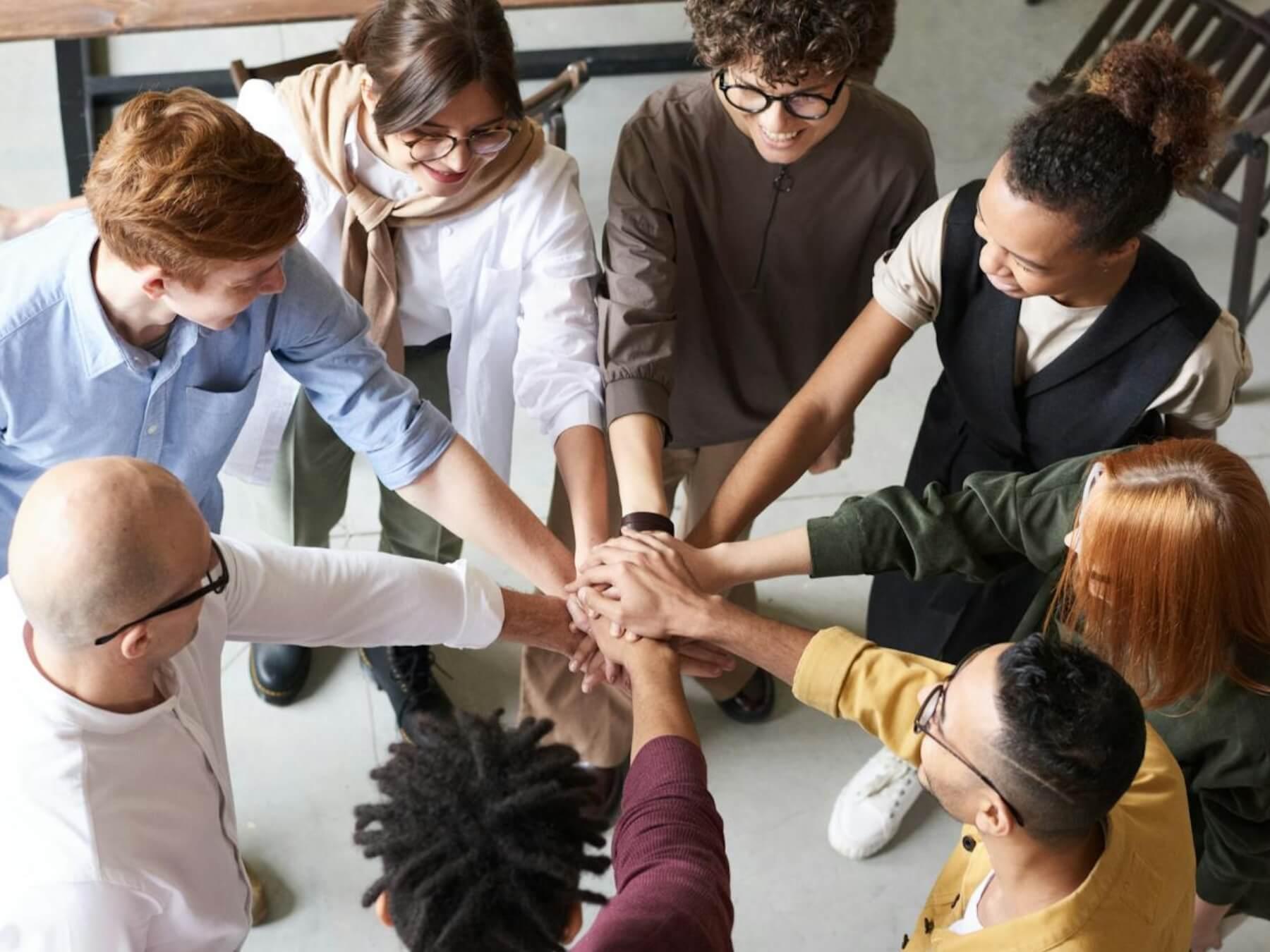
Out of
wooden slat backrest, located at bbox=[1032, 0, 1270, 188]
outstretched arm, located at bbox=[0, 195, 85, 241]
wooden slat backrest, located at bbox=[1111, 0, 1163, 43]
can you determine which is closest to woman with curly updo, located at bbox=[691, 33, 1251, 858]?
outstretched arm, located at bbox=[0, 195, 85, 241]

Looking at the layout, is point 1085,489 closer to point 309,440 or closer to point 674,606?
point 674,606

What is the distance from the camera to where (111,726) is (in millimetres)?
1404

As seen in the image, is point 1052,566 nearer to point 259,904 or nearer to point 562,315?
point 562,315

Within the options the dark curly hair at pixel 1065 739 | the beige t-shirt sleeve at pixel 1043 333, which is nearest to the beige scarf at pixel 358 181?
the beige t-shirt sleeve at pixel 1043 333

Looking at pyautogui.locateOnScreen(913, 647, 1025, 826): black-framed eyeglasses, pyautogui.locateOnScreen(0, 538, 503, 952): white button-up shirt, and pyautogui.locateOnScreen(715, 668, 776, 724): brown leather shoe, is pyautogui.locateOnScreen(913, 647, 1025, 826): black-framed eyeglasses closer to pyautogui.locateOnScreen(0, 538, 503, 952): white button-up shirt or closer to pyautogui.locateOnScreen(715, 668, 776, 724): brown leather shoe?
pyautogui.locateOnScreen(0, 538, 503, 952): white button-up shirt

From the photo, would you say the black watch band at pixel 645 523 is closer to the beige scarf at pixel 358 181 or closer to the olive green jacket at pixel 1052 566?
the olive green jacket at pixel 1052 566

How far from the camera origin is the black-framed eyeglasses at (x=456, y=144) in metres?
1.84

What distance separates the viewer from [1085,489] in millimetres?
1624

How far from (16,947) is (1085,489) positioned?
4.33 ft

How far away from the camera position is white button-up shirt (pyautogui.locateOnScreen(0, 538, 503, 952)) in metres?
1.32

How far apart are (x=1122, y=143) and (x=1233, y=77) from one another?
2.31 metres

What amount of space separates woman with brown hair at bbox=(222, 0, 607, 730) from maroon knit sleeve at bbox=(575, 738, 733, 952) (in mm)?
680

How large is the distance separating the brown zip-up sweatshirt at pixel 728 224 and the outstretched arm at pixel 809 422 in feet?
0.46

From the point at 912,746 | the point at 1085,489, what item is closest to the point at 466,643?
the point at 912,746
